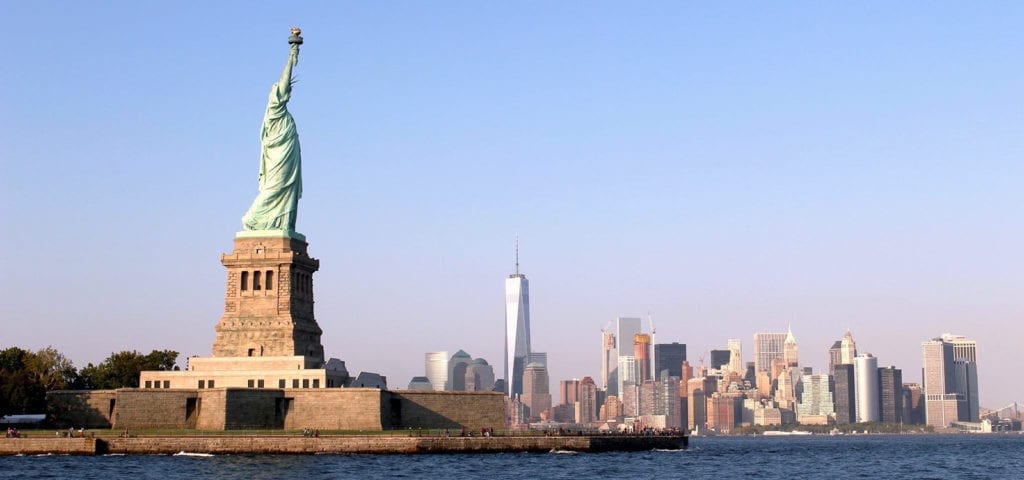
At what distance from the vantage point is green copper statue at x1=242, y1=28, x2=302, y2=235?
372 ft

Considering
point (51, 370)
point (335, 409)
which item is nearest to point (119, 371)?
point (51, 370)

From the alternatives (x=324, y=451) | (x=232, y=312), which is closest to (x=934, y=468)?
(x=324, y=451)

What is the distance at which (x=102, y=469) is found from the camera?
85.8 meters

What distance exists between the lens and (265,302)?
11012 cm

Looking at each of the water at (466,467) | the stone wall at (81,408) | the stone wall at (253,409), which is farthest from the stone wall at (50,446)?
the stone wall at (253,409)

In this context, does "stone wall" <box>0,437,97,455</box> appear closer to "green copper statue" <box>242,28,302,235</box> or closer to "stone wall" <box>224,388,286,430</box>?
"stone wall" <box>224,388,286,430</box>

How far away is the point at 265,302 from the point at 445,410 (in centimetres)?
1705

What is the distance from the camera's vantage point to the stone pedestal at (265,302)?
109 m

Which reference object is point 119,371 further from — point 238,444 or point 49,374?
point 238,444

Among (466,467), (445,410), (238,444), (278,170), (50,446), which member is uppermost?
(278,170)

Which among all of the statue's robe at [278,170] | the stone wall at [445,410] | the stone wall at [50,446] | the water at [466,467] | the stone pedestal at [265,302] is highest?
the statue's robe at [278,170]

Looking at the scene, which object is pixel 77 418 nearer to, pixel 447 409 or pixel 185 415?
pixel 185 415

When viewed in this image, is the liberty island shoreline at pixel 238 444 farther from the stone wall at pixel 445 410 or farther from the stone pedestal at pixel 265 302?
the stone pedestal at pixel 265 302

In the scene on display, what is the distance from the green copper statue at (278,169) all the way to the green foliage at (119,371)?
78.6ft
